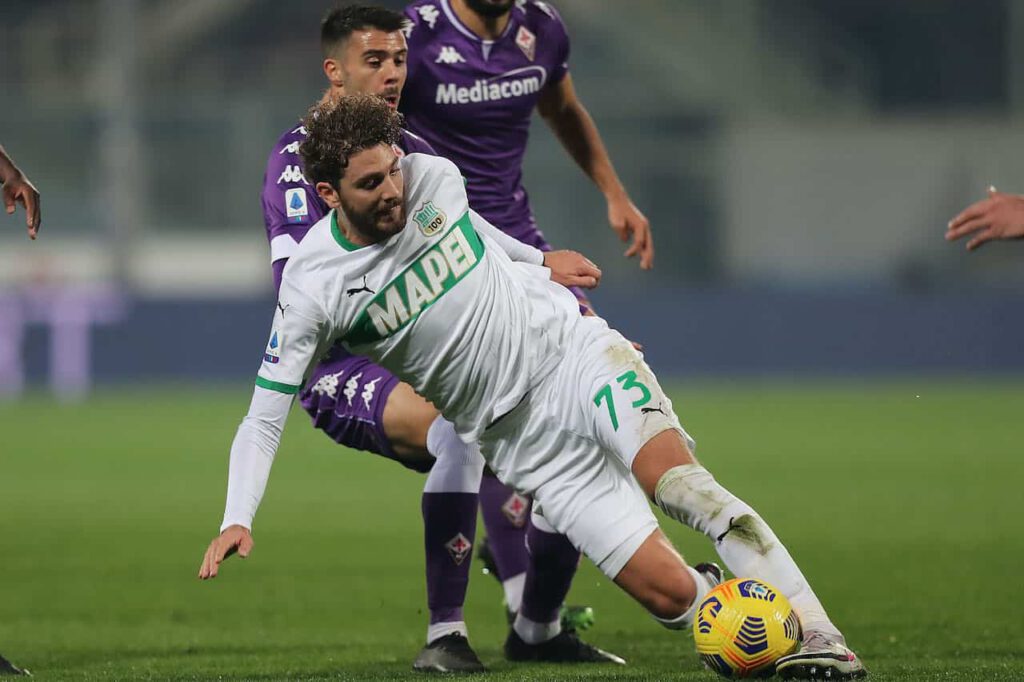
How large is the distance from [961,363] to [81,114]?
42.6ft

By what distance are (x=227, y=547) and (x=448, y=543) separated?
1.24m

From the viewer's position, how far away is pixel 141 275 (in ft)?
77.4

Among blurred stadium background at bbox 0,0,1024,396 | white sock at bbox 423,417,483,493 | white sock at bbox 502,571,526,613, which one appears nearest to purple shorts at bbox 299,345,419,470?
white sock at bbox 423,417,483,493

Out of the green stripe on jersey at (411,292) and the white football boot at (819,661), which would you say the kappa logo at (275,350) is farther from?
the white football boot at (819,661)

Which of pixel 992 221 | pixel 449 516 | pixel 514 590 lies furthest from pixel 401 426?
pixel 992 221

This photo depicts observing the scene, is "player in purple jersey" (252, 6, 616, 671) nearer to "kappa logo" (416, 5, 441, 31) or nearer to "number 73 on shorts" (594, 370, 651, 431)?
"kappa logo" (416, 5, 441, 31)

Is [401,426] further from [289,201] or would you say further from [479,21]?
[479,21]

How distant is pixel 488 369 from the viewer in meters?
5.02

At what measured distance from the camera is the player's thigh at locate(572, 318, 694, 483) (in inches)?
189

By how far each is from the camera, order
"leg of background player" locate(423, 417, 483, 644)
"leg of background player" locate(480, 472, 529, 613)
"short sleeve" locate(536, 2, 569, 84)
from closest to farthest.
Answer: "leg of background player" locate(423, 417, 483, 644) → "leg of background player" locate(480, 472, 529, 613) → "short sleeve" locate(536, 2, 569, 84)

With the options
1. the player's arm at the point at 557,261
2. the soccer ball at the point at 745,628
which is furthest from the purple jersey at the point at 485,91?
the soccer ball at the point at 745,628

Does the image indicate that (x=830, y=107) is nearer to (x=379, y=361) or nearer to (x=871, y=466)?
(x=871, y=466)

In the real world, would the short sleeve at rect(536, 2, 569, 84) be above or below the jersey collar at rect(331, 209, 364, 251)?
above

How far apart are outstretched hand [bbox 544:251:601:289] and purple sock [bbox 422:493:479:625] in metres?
0.85
